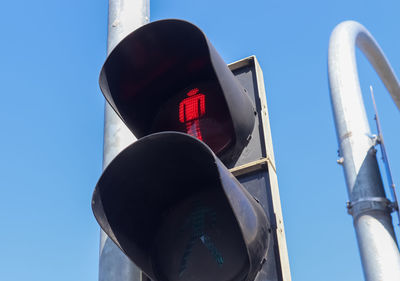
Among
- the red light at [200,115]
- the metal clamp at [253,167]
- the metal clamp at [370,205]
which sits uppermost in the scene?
the red light at [200,115]

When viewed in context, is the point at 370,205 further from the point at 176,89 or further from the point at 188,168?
the point at 176,89

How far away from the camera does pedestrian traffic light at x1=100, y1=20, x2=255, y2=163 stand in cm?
276

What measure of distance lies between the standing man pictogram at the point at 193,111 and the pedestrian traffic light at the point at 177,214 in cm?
30

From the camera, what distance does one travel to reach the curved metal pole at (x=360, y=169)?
2342mm

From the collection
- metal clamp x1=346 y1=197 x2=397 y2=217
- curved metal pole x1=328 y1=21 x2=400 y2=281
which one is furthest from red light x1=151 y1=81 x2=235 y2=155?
metal clamp x1=346 y1=197 x2=397 y2=217

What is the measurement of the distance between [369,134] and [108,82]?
1.32 meters

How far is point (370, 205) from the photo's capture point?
247 cm

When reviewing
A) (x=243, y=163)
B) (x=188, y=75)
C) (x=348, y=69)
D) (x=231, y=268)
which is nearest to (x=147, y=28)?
(x=188, y=75)

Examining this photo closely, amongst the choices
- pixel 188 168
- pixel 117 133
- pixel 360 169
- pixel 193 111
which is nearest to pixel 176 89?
pixel 193 111

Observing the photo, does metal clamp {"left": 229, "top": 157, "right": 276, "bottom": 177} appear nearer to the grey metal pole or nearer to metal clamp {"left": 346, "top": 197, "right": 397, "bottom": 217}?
metal clamp {"left": 346, "top": 197, "right": 397, "bottom": 217}

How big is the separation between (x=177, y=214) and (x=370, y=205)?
2.83ft

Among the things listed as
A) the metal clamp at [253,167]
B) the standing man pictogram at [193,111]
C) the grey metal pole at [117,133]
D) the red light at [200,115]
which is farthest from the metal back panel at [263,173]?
the grey metal pole at [117,133]

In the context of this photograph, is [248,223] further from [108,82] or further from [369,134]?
[108,82]

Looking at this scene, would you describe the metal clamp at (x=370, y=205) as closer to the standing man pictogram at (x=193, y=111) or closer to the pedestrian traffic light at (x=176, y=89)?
the pedestrian traffic light at (x=176, y=89)
